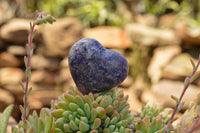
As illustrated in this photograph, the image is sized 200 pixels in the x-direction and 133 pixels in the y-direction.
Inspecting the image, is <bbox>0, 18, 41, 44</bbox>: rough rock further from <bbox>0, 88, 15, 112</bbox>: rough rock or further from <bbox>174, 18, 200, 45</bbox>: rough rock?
<bbox>174, 18, 200, 45</bbox>: rough rock

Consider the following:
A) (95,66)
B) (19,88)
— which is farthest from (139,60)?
(95,66)

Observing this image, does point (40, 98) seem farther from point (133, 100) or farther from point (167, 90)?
point (167, 90)

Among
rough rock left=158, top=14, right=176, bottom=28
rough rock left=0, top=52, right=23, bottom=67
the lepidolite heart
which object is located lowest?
rough rock left=0, top=52, right=23, bottom=67

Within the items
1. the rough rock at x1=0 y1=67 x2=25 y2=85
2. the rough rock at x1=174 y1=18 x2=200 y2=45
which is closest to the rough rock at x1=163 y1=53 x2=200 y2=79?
the rough rock at x1=174 y1=18 x2=200 y2=45

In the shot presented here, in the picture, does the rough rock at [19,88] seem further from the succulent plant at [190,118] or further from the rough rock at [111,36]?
the succulent plant at [190,118]

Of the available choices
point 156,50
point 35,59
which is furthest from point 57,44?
point 156,50
